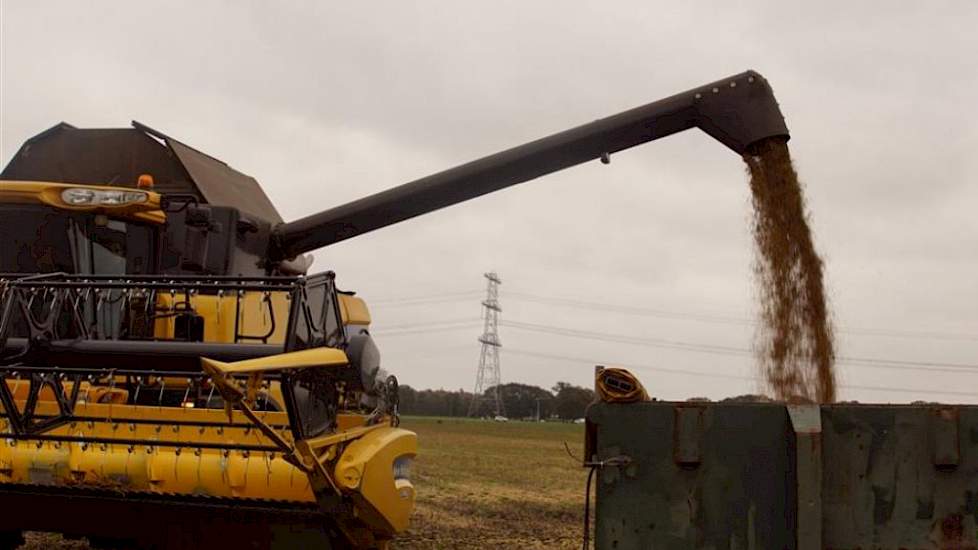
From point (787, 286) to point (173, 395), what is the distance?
3.97 metres

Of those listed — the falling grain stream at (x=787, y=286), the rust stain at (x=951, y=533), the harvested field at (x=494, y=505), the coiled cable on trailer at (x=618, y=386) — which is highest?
the falling grain stream at (x=787, y=286)

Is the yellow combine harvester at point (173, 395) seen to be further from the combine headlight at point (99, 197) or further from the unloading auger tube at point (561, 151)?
the unloading auger tube at point (561, 151)

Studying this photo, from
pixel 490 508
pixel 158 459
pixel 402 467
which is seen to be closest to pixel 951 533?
pixel 402 467

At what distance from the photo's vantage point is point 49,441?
16.8 feet

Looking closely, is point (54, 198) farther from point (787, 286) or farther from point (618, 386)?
point (787, 286)

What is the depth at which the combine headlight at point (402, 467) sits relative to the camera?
203 inches

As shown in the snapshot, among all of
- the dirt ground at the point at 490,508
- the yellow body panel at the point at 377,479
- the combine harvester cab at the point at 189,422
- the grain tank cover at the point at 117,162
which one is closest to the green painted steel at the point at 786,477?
the yellow body panel at the point at 377,479

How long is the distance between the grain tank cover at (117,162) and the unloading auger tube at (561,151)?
676mm

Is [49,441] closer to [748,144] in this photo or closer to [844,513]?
[844,513]

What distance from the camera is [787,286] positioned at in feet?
21.4

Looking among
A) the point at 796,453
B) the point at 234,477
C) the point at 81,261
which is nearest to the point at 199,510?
the point at 234,477

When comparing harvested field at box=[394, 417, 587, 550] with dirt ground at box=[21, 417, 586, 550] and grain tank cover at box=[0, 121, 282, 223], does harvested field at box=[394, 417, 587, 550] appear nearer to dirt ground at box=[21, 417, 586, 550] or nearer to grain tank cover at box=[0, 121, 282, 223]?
dirt ground at box=[21, 417, 586, 550]

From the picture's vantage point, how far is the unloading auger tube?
25.0 feet

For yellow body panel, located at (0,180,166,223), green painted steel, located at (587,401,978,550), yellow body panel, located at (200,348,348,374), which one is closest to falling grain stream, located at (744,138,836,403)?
green painted steel, located at (587,401,978,550)
